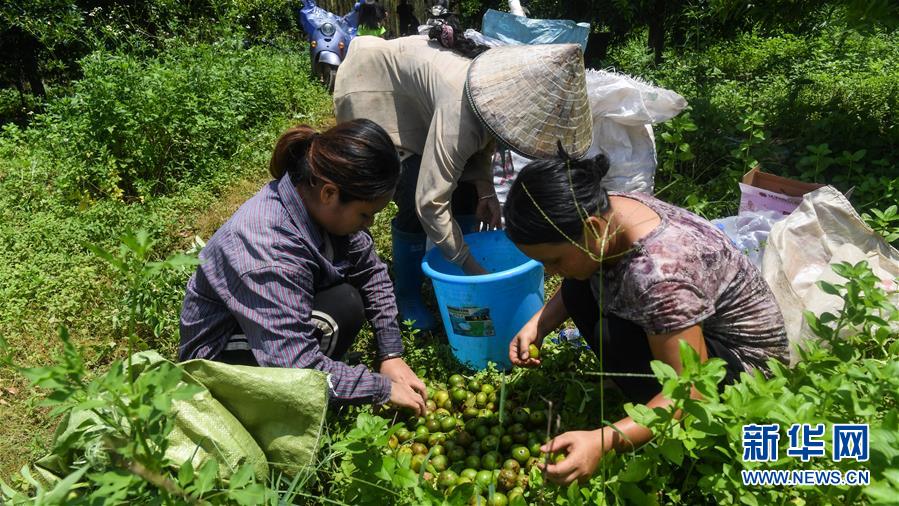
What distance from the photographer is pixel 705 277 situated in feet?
5.94

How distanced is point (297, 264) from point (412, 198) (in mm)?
1122

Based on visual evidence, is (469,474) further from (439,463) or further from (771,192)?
(771,192)

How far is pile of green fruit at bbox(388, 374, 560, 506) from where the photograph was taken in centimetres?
216

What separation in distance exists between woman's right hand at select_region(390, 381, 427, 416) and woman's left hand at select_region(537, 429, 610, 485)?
65 cm

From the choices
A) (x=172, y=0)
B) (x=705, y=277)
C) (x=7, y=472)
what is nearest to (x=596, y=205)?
(x=705, y=277)

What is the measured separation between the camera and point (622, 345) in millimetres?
2098

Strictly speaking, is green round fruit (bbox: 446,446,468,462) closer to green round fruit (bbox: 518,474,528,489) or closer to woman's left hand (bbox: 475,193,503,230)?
green round fruit (bbox: 518,474,528,489)

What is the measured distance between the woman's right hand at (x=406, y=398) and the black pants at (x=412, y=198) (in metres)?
1.03

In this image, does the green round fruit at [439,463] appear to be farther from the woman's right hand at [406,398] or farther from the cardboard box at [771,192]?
the cardboard box at [771,192]

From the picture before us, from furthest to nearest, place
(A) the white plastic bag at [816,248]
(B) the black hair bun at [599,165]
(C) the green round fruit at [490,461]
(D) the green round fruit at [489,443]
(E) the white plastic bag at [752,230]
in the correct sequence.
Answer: (E) the white plastic bag at [752,230], (A) the white plastic bag at [816,248], (D) the green round fruit at [489,443], (C) the green round fruit at [490,461], (B) the black hair bun at [599,165]

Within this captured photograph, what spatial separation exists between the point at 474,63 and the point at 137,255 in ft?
5.88

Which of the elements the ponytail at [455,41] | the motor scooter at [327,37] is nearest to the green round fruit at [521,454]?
the ponytail at [455,41]

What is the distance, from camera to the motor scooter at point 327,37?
21.9 feet

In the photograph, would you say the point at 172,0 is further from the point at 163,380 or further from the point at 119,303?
the point at 163,380
